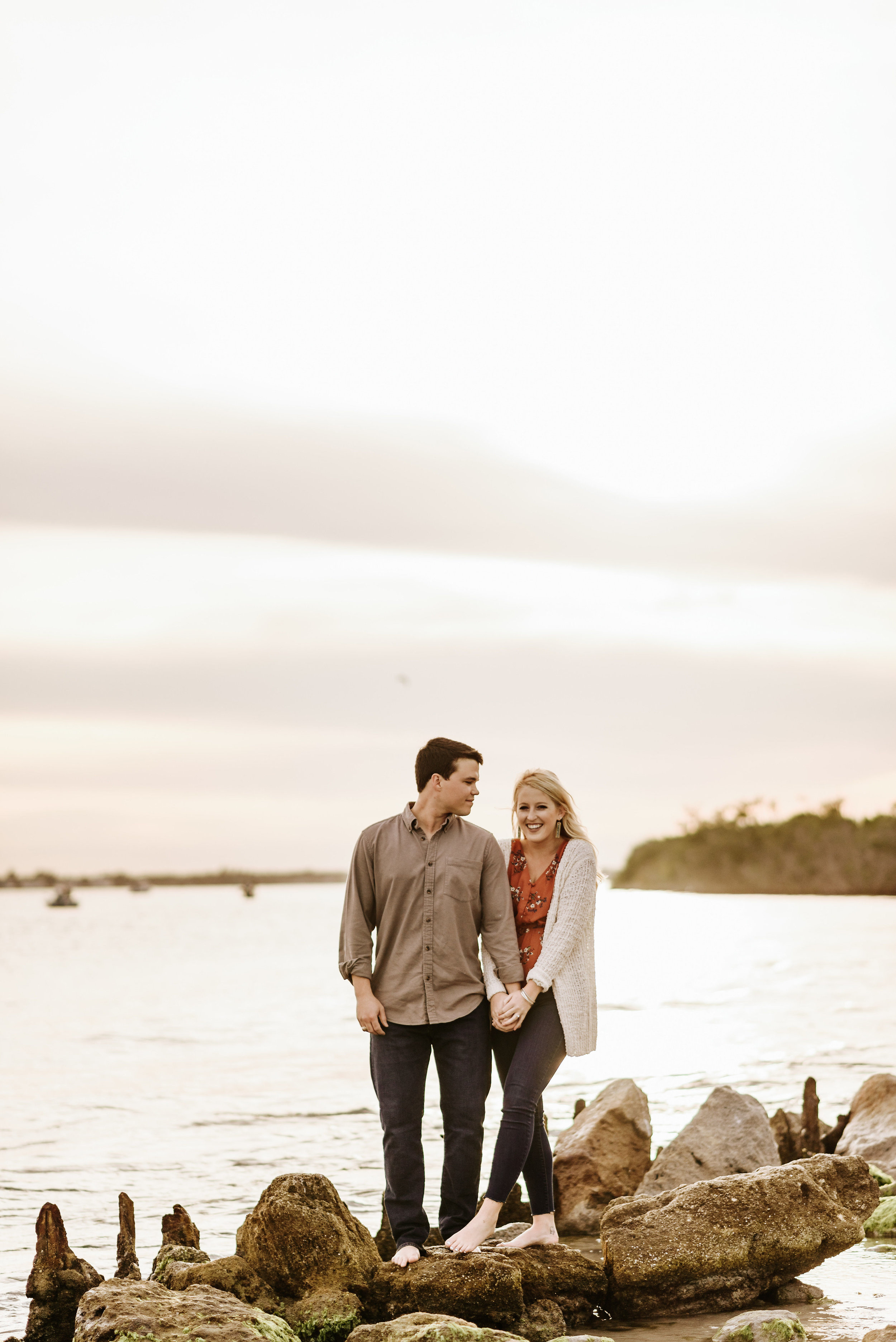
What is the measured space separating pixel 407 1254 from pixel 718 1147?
15.2 ft

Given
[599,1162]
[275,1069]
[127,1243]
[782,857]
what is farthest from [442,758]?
[782,857]

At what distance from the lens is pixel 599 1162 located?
444 inches

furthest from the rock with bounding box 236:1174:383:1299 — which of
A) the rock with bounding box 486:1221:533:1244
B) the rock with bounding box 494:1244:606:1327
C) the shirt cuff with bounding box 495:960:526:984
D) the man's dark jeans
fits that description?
the shirt cuff with bounding box 495:960:526:984

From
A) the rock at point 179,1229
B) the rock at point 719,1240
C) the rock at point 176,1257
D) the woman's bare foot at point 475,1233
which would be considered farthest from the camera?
the rock at point 179,1229

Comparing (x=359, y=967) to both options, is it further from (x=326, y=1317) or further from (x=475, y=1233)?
(x=326, y=1317)

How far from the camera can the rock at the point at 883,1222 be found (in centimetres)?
1028

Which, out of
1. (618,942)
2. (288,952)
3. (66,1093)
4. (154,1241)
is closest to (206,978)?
(288,952)

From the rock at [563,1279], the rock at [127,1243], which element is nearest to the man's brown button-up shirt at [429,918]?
the rock at [563,1279]

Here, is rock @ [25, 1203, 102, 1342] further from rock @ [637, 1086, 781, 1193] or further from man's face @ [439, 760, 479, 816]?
rock @ [637, 1086, 781, 1193]

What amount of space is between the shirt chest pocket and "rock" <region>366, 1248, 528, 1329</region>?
1904 millimetres

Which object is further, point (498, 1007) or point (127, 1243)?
point (127, 1243)

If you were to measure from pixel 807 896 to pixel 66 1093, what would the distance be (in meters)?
142

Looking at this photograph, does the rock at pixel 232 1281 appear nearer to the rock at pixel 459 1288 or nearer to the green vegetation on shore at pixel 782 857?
the rock at pixel 459 1288

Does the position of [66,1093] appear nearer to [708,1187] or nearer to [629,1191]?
[629,1191]
